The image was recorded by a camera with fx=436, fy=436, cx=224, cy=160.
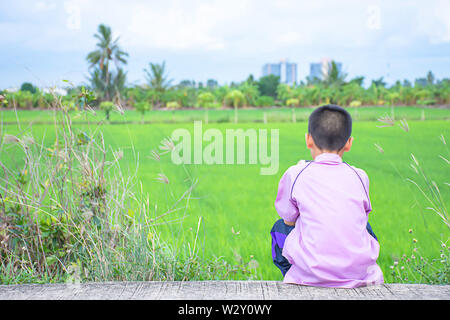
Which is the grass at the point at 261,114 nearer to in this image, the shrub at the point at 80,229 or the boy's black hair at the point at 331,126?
the shrub at the point at 80,229

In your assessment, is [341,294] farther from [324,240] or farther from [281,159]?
[281,159]

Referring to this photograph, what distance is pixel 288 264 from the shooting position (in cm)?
201

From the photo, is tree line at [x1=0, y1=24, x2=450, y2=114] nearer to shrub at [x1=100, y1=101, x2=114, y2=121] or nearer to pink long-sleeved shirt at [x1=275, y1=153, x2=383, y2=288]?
shrub at [x1=100, y1=101, x2=114, y2=121]

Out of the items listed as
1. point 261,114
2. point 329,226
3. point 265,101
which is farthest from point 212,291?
point 265,101

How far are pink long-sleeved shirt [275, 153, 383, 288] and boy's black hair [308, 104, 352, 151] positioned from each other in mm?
58

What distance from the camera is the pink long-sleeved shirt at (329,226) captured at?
171cm

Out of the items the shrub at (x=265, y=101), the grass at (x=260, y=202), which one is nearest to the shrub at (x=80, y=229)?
the grass at (x=260, y=202)

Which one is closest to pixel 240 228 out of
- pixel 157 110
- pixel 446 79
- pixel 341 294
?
pixel 341 294

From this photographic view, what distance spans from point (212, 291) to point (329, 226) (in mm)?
574

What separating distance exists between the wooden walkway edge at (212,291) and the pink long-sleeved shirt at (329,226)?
6 cm

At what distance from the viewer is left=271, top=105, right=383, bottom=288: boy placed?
1.72 m

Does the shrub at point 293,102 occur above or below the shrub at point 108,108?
above

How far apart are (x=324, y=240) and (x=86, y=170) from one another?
1.43m

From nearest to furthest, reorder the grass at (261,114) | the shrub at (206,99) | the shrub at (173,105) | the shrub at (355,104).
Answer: the grass at (261,114), the shrub at (355,104), the shrub at (206,99), the shrub at (173,105)
